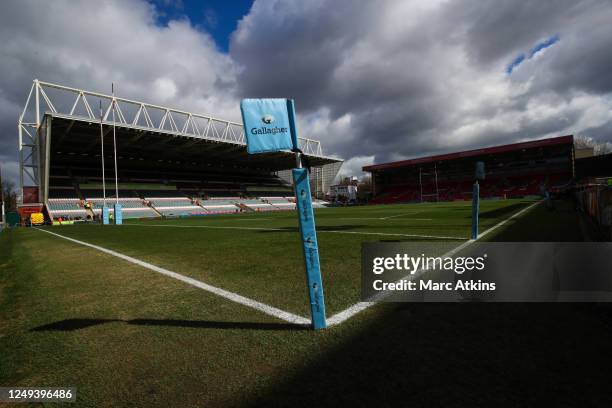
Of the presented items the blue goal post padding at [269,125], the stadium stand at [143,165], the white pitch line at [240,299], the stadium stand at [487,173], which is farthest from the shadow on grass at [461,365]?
the stadium stand at [487,173]

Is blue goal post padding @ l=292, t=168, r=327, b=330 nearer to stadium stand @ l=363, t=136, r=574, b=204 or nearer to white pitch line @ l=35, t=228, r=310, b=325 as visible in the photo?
white pitch line @ l=35, t=228, r=310, b=325

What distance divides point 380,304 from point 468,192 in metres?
61.9

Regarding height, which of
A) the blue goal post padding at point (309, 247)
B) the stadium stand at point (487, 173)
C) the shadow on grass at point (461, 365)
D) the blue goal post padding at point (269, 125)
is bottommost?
the shadow on grass at point (461, 365)

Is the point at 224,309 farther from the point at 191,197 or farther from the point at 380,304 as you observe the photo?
the point at 191,197

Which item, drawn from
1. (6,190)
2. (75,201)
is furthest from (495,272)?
(6,190)

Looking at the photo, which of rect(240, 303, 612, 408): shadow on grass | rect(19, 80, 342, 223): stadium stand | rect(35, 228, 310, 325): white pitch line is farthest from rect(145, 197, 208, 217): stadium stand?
rect(240, 303, 612, 408): shadow on grass

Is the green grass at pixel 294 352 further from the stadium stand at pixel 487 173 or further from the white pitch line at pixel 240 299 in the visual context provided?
the stadium stand at pixel 487 173

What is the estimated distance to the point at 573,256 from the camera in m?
4.08

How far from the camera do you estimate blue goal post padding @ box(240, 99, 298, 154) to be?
7.23 feet

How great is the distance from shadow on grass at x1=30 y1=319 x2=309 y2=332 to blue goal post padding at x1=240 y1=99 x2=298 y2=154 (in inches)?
60.5

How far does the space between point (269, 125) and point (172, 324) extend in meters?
2.08

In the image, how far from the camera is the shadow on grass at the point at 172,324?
251cm

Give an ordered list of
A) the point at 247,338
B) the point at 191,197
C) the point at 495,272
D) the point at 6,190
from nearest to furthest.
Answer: the point at 247,338 < the point at 495,272 < the point at 191,197 < the point at 6,190

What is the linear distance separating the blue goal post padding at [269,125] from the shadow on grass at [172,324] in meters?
1.54
